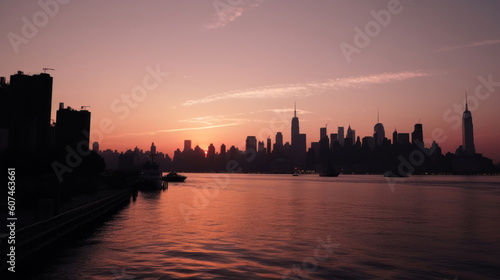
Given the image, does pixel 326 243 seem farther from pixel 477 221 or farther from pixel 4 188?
pixel 4 188

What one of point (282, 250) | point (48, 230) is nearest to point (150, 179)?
point (48, 230)

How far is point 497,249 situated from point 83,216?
34.8 meters

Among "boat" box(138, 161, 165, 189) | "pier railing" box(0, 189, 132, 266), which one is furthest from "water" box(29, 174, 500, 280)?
"boat" box(138, 161, 165, 189)

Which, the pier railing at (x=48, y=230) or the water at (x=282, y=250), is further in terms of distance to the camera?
the water at (x=282, y=250)

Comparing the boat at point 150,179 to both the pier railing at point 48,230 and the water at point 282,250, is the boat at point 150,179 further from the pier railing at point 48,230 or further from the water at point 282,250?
the pier railing at point 48,230

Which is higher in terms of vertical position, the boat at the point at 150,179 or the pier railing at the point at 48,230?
the boat at the point at 150,179

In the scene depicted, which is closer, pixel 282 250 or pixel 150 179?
pixel 282 250

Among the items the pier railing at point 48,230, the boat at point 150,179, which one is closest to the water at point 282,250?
the pier railing at point 48,230

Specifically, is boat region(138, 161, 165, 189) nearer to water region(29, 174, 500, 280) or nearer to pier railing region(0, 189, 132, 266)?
water region(29, 174, 500, 280)

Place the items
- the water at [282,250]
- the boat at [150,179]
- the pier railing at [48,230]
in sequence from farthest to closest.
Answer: the boat at [150,179] → the water at [282,250] → the pier railing at [48,230]

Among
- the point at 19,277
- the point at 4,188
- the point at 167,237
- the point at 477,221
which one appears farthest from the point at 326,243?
the point at 4,188

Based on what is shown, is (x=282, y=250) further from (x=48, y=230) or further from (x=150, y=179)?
(x=150, y=179)

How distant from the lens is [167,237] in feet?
111

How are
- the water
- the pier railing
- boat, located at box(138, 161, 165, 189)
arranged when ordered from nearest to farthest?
the pier railing → the water → boat, located at box(138, 161, 165, 189)
